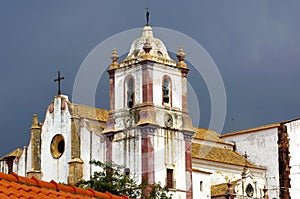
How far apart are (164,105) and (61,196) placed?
3540 cm

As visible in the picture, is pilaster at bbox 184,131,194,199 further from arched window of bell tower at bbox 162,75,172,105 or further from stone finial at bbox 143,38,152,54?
stone finial at bbox 143,38,152,54

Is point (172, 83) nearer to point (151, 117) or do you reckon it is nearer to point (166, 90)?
Result: point (166, 90)

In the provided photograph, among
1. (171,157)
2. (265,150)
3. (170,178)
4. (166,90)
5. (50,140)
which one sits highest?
(166,90)

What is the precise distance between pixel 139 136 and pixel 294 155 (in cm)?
1480

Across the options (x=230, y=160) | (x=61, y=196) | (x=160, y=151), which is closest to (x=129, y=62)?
(x=160, y=151)

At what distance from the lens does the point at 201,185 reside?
175ft

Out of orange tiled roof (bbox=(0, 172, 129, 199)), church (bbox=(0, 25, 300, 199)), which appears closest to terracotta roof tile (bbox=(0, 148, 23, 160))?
church (bbox=(0, 25, 300, 199))

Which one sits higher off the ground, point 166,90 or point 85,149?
point 166,90

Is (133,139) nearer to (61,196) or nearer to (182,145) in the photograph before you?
(182,145)

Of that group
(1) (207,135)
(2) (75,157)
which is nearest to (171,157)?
(2) (75,157)

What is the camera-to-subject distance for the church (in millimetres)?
50625

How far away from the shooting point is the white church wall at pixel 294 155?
201ft

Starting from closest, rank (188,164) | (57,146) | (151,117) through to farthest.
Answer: (151,117), (188,164), (57,146)

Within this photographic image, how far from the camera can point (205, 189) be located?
5359 cm
